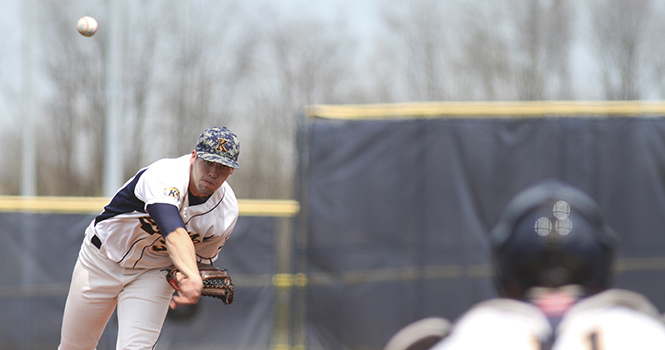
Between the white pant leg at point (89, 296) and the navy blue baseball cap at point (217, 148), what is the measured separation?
3.06 ft

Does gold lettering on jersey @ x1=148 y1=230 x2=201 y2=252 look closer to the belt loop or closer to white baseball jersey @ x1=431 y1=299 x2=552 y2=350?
the belt loop

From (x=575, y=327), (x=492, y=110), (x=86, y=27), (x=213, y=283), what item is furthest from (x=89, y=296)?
(x=492, y=110)

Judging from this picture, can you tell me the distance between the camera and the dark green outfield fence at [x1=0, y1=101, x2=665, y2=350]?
5035 mm

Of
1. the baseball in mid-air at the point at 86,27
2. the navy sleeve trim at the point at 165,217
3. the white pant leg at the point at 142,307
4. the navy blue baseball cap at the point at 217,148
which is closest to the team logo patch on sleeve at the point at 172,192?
the navy sleeve trim at the point at 165,217

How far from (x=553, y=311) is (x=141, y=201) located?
2174mm

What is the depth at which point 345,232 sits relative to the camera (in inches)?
210

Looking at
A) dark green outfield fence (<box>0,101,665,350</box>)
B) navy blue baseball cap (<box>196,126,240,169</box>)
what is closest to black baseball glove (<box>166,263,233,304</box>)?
navy blue baseball cap (<box>196,126,240,169</box>)

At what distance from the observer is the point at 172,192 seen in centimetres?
299

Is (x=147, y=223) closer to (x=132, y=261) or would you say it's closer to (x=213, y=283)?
(x=132, y=261)

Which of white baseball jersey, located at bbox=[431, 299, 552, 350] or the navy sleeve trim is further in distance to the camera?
the navy sleeve trim

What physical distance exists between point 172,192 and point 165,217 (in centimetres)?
16

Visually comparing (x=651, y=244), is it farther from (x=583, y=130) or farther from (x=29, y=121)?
(x=29, y=121)

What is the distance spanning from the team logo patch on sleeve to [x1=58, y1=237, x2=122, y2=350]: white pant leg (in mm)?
726

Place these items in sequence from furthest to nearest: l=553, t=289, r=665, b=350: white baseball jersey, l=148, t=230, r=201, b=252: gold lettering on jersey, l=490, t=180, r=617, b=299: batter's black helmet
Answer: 1. l=148, t=230, r=201, b=252: gold lettering on jersey
2. l=490, t=180, r=617, b=299: batter's black helmet
3. l=553, t=289, r=665, b=350: white baseball jersey
